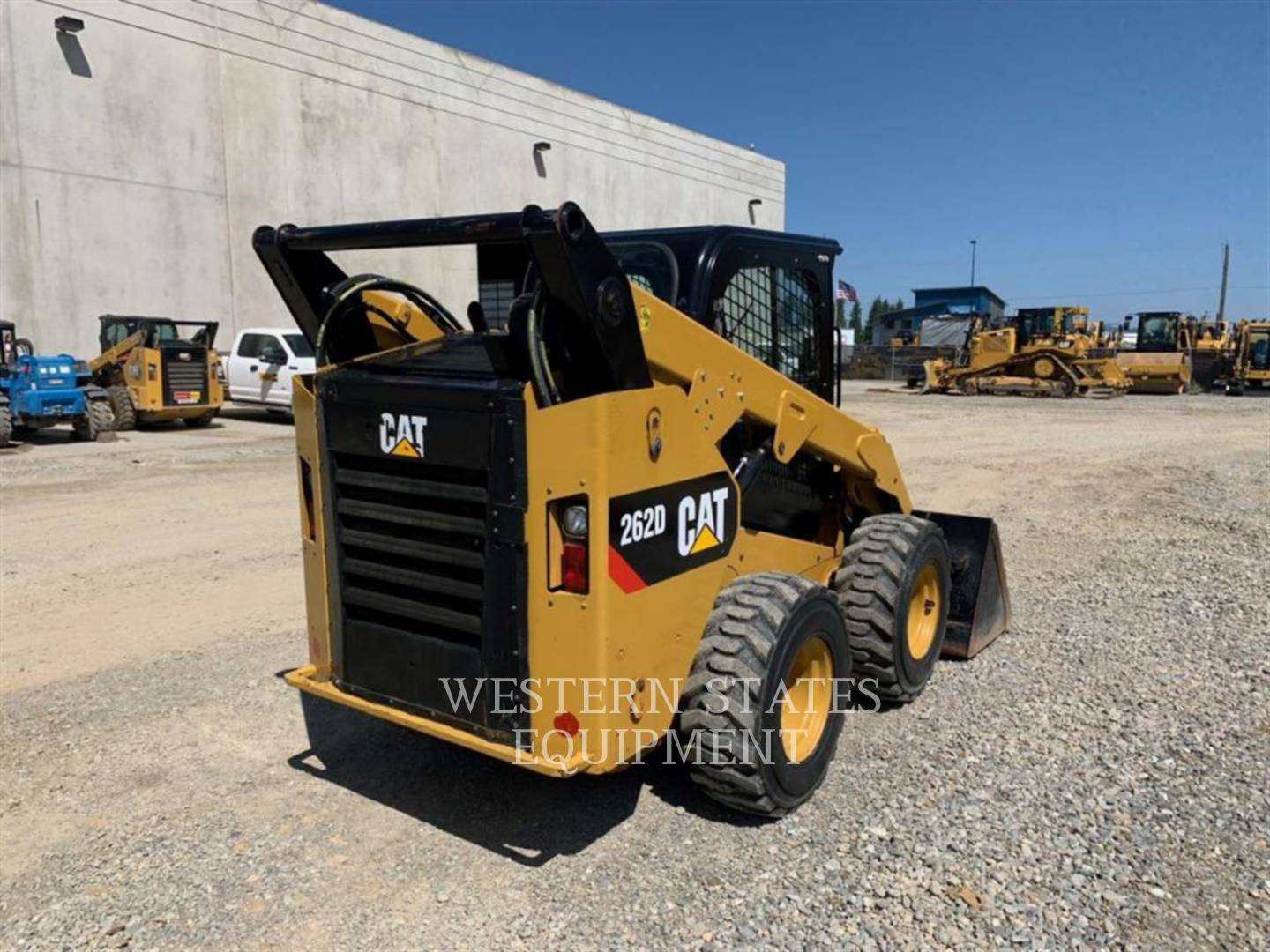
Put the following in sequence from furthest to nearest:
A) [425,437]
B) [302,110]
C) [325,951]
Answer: [302,110] < [425,437] < [325,951]

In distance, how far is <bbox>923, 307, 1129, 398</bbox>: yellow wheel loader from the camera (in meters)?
29.3

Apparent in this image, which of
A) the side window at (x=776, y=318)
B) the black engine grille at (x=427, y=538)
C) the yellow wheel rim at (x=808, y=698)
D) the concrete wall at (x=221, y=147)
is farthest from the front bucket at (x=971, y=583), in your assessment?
the concrete wall at (x=221, y=147)

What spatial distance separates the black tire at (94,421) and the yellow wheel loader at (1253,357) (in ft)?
105

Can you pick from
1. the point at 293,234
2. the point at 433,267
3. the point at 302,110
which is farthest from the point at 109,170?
the point at 293,234

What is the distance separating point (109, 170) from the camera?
66.2 ft

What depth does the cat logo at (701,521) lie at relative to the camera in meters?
3.31

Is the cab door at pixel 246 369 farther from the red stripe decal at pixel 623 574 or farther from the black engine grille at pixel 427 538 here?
the red stripe decal at pixel 623 574

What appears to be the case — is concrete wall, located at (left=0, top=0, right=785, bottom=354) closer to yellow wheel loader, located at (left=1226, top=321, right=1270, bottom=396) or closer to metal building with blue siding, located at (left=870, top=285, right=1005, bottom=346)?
yellow wheel loader, located at (left=1226, top=321, right=1270, bottom=396)

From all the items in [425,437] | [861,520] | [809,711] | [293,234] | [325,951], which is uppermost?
[293,234]

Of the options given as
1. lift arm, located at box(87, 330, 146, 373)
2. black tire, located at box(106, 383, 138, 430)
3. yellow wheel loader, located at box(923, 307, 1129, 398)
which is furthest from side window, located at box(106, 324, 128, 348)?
yellow wheel loader, located at box(923, 307, 1129, 398)

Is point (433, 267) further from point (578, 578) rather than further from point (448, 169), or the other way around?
point (578, 578)

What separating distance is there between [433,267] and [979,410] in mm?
16070

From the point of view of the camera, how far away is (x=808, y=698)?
3.84 m

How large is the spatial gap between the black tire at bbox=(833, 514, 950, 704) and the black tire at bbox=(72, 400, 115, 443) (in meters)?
14.5
